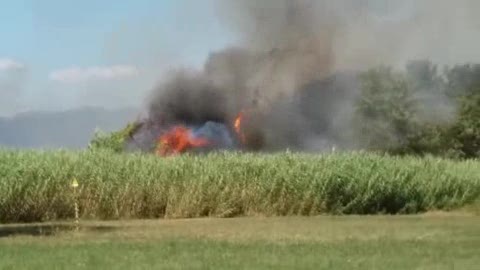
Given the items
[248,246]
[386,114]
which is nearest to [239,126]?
[386,114]

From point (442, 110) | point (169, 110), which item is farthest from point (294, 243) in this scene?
Result: point (442, 110)

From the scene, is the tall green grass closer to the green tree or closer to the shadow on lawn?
the shadow on lawn

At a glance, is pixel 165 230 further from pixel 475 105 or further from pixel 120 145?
pixel 475 105

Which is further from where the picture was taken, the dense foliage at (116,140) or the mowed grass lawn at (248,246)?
the dense foliage at (116,140)

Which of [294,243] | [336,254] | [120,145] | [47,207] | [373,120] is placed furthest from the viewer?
[373,120]

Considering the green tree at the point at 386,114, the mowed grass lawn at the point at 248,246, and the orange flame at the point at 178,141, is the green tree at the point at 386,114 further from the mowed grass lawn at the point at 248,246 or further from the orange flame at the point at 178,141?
the mowed grass lawn at the point at 248,246

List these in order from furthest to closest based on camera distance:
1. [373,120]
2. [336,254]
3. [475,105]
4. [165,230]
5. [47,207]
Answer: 1. [475,105]
2. [373,120]
3. [47,207]
4. [165,230]
5. [336,254]

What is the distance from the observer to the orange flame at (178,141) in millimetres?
41812

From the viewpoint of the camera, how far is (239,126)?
40781mm

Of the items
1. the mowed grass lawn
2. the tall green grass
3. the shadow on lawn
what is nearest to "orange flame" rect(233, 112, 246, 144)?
the tall green grass

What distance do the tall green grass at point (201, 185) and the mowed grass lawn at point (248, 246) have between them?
469 cm

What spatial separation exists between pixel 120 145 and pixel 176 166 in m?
8.72

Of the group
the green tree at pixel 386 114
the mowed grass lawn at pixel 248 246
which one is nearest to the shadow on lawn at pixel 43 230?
the mowed grass lawn at pixel 248 246

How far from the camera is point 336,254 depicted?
19094mm
